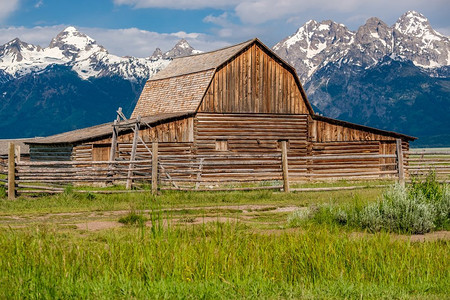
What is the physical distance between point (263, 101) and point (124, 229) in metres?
22.1

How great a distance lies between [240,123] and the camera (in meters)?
32.1

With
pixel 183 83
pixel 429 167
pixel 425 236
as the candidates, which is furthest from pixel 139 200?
pixel 183 83

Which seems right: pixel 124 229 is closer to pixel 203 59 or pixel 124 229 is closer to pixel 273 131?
pixel 273 131

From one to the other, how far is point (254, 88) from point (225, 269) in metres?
25.7

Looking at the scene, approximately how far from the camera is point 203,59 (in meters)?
35.9

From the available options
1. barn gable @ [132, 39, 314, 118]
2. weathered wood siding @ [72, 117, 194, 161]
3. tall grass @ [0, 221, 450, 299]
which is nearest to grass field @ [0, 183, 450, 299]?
tall grass @ [0, 221, 450, 299]

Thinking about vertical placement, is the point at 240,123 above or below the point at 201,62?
below

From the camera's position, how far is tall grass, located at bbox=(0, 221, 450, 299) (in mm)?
6488

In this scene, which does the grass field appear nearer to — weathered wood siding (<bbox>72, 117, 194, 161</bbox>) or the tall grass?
the tall grass

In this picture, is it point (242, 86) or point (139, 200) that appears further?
point (242, 86)

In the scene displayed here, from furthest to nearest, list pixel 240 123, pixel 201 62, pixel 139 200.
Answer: pixel 201 62 < pixel 240 123 < pixel 139 200

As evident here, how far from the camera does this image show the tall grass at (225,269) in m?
6.49

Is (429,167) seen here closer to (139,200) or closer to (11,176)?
(139,200)

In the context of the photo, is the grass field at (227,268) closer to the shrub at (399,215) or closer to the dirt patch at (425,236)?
the dirt patch at (425,236)
